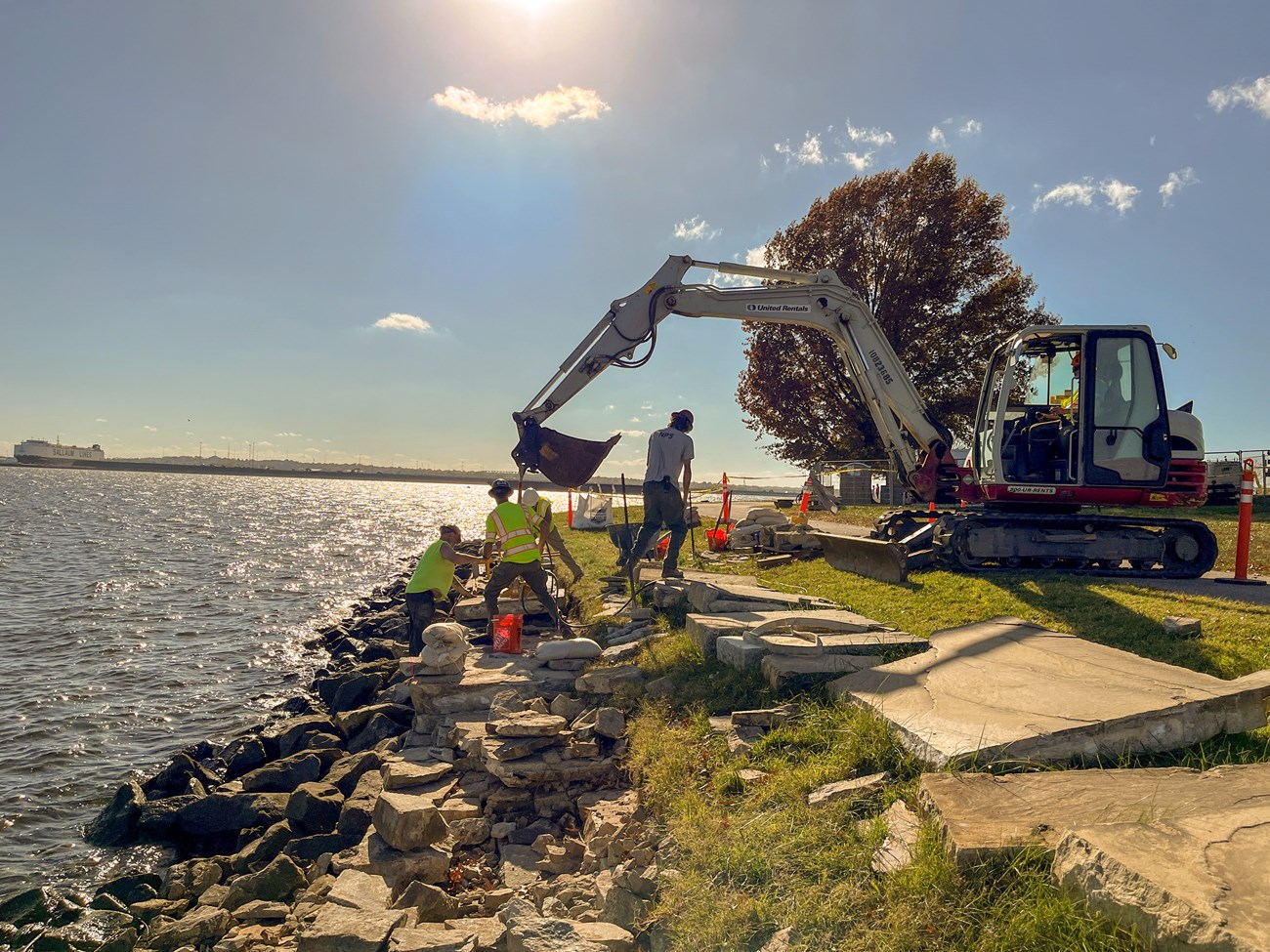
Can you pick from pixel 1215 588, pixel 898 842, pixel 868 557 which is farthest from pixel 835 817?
pixel 1215 588

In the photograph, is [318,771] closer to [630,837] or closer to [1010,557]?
[630,837]

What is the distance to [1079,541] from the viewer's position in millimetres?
10523

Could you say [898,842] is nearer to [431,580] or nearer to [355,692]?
[431,580]

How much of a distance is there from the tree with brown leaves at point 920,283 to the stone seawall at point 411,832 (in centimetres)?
2138

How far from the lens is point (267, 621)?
18141 millimetres

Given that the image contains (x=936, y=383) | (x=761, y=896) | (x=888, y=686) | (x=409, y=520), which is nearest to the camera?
(x=761, y=896)

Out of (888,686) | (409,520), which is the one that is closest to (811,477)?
(888,686)

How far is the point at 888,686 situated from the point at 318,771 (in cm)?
613

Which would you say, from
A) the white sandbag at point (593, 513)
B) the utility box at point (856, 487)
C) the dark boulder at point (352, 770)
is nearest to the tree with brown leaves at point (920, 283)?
the utility box at point (856, 487)

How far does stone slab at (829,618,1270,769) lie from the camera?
12.9 ft

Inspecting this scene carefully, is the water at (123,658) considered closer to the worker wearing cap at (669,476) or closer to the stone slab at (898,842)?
the worker wearing cap at (669,476)

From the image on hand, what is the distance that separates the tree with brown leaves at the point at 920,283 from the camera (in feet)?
88.3

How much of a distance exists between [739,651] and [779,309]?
6.79m

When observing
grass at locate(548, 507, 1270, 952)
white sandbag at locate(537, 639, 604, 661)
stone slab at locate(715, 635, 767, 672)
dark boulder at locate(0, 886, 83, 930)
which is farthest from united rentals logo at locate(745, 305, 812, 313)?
dark boulder at locate(0, 886, 83, 930)
